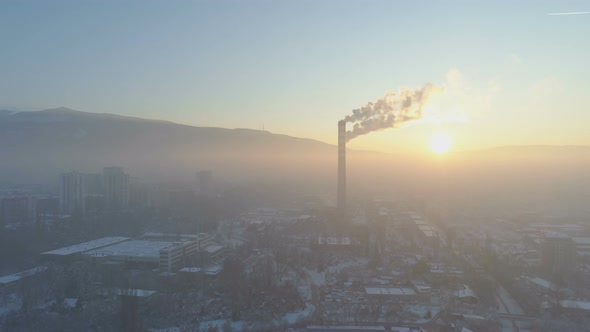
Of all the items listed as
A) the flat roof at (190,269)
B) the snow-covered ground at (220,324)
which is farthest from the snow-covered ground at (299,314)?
the flat roof at (190,269)

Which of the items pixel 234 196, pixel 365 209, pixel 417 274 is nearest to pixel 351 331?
pixel 417 274

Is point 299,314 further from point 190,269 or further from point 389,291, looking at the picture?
point 190,269

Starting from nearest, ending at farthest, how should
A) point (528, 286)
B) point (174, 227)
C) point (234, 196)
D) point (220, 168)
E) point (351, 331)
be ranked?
point (351, 331) → point (528, 286) → point (174, 227) → point (234, 196) → point (220, 168)

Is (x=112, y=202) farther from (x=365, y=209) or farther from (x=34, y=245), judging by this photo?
(x=365, y=209)

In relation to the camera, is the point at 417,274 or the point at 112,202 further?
the point at 112,202

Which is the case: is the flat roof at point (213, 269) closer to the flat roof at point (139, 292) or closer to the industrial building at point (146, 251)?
the industrial building at point (146, 251)

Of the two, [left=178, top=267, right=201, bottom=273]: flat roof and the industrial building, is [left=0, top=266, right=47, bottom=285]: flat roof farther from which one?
[left=178, top=267, right=201, bottom=273]: flat roof
